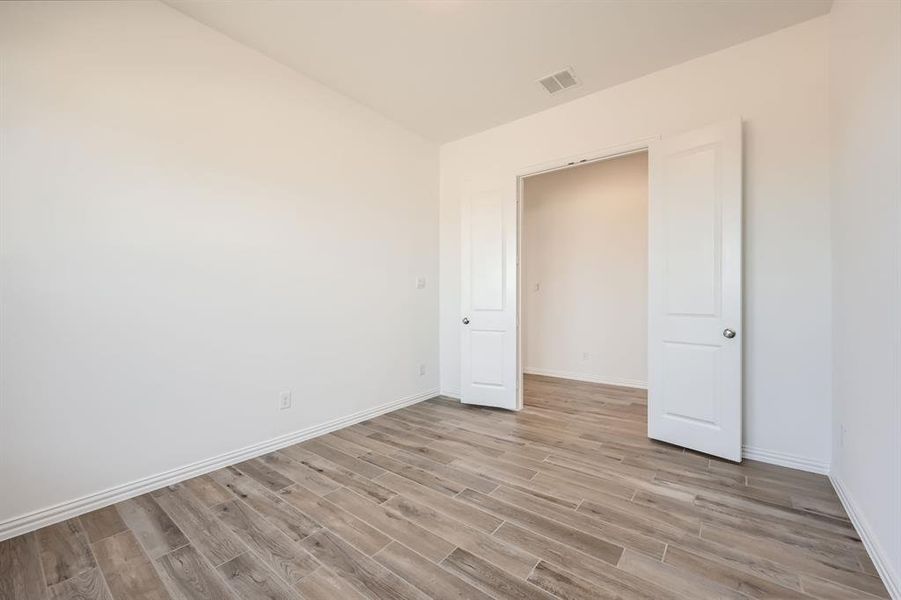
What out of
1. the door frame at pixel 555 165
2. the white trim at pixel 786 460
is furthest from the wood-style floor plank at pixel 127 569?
Answer: the white trim at pixel 786 460

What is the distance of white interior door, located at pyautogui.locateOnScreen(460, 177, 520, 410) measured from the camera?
145 inches

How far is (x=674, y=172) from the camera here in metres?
2.72

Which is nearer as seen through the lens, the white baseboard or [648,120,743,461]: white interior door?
the white baseboard

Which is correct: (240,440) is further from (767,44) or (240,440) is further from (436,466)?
(767,44)

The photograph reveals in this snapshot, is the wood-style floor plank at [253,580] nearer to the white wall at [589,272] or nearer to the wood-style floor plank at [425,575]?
the wood-style floor plank at [425,575]

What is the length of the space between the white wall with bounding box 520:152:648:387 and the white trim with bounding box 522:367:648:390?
0.01m

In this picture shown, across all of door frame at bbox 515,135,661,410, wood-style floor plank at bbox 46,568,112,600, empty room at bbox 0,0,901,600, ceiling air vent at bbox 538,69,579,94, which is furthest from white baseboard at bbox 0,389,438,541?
ceiling air vent at bbox 538,69,579,94

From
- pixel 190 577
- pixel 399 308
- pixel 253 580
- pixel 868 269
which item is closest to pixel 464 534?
pixel 253 580

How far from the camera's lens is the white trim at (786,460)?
2305 millimetres

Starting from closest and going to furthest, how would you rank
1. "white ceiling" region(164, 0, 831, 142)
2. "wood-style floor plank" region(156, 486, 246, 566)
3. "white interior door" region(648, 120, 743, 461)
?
1. "wood-style floor plank" region(156, 486, 246, 566)
2. "white ceiling" region(164, 0, 831, 142)
3. "white interior door" region(648, 120, 743, 461)

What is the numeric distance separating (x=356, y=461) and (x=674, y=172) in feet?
10.3

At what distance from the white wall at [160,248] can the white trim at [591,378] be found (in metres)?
2.87

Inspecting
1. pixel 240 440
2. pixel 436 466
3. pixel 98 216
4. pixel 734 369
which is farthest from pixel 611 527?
pixel 98 216

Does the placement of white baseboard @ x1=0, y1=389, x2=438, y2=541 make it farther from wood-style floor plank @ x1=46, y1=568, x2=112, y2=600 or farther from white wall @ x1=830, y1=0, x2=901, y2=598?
white wall @ x1=830, y1=0, x2=901, y2=598
